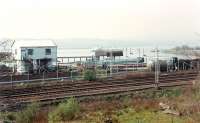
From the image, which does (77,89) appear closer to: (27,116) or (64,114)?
(64,114)

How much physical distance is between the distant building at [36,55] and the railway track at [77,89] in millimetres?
12202

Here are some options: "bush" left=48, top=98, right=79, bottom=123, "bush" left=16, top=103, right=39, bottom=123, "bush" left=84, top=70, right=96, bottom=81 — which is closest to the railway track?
"bush" left=84, top=70, right=96, bottom=81

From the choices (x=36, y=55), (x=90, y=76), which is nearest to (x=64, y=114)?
(x=90, y=76)

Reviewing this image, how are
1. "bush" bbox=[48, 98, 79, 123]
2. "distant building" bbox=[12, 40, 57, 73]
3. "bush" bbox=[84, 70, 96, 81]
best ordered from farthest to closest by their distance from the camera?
"distant building" bbox=[12, 40, 57, 73], "bush" bbox=[84, 70, 96, 81], "bush" bbox=[48, 98, 79, 123]

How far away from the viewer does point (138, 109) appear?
60.9ft

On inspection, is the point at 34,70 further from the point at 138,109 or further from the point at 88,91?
the point at 138,109

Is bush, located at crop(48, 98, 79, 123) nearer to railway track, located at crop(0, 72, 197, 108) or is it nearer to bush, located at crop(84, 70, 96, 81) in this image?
railway track, located at crop(0, 72, 197, 108)

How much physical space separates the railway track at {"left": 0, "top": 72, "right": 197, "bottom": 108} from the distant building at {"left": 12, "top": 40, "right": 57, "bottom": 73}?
12.2 m

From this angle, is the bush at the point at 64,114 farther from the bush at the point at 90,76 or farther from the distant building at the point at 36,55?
the distant building at the point at 36,55

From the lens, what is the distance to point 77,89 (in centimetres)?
2652

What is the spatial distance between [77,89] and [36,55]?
1688 centimetres

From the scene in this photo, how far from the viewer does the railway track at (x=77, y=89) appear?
23250 mm

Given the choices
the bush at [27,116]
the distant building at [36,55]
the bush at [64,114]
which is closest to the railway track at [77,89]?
the bush at [27,116]

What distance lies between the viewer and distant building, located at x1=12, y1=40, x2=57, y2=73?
133 ft
